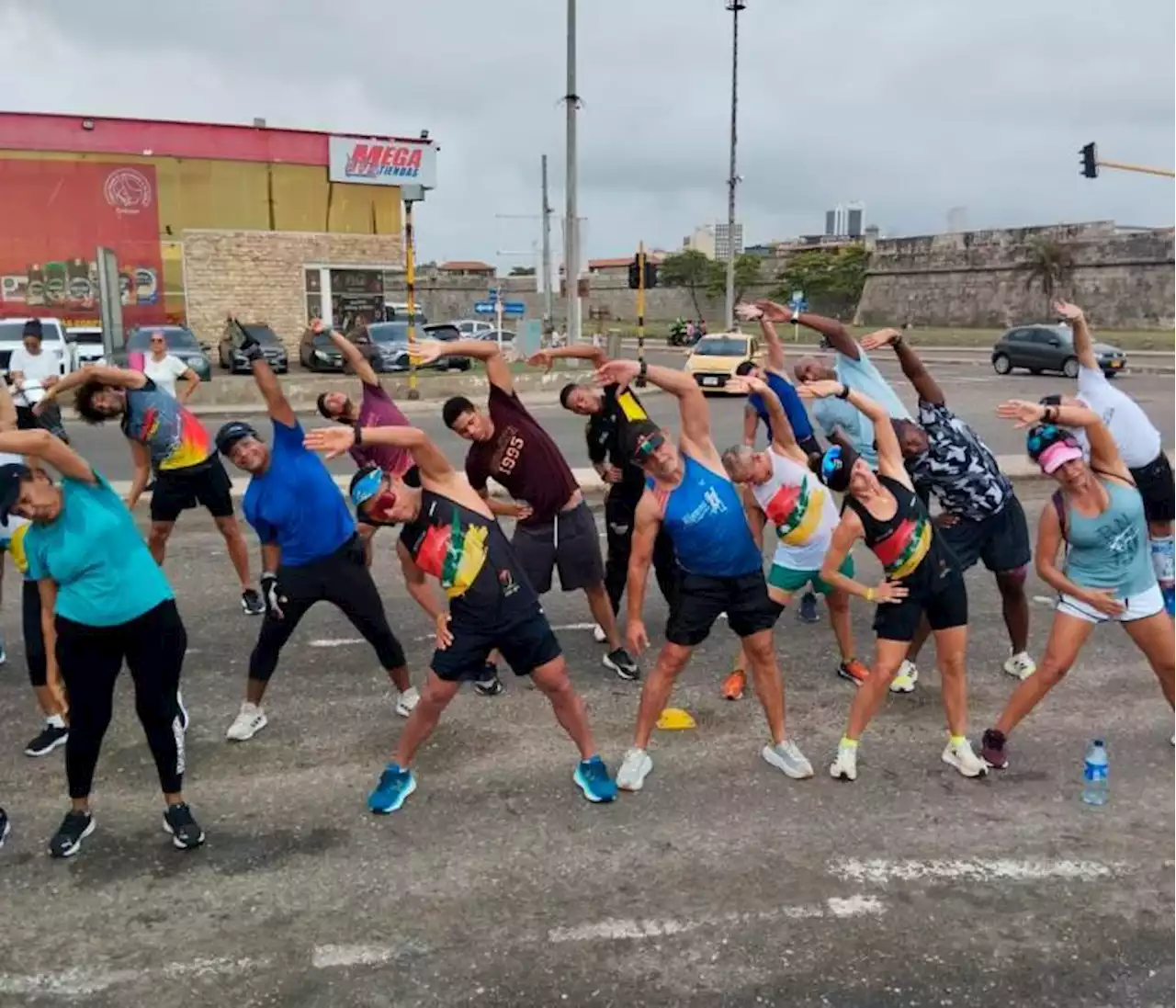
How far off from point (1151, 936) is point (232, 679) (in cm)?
499

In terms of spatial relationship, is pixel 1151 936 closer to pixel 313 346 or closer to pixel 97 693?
pixel 97 693

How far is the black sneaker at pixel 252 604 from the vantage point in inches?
304

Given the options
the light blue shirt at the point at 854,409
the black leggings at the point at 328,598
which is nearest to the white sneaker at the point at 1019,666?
the light blue shirt at the point at 854,409

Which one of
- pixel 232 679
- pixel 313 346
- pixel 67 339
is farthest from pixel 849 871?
pixel 313 346

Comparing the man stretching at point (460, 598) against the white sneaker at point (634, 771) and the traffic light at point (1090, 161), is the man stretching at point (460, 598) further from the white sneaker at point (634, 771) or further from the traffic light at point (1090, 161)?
the traffic light at point (1090, 161)

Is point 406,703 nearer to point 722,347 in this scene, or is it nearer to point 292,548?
point 292,548

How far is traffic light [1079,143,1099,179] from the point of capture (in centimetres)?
2505

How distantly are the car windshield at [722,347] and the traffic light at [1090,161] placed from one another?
9.14 meters

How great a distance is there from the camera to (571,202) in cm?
2583

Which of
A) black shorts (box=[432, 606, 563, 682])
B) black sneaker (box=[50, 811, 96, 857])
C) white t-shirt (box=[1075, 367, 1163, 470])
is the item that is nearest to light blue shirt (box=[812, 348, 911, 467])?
white t-shirt (box=[1075, 367, 1163, 470])

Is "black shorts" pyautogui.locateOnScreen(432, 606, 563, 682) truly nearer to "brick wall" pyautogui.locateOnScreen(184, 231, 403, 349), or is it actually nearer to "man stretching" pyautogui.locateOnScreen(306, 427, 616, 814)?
"man stretching" pyautogui.locateOnScreen(306, 427, 616, 814)

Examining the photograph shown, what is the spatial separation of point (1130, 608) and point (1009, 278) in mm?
63727

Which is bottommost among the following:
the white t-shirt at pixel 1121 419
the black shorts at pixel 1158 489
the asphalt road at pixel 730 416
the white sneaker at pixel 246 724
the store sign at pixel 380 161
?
the white sneaker at pixel 246 724

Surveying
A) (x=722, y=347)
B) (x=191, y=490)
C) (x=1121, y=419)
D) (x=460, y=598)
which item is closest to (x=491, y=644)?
(x=460, y=598)
